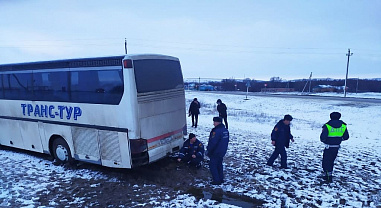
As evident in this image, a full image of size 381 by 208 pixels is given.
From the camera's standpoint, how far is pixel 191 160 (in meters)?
7.39

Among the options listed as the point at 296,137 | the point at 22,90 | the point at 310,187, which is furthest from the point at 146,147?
the point at 296,137

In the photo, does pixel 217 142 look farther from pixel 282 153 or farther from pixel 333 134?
pixel 333 134

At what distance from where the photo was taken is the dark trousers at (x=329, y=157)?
6035 millimetres

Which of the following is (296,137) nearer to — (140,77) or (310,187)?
(310,187)

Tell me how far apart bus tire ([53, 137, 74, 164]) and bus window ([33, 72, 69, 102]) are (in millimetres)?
1368

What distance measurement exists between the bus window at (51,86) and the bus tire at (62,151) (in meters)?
1.37

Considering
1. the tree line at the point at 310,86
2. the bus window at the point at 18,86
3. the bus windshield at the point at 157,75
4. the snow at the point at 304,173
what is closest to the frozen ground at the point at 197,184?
the snow at the point at 304,173

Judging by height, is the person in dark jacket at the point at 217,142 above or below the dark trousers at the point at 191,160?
above

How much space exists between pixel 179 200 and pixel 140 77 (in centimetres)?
309

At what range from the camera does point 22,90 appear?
7.83 meters

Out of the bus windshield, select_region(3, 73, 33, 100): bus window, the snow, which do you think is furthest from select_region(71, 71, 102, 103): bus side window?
the snow

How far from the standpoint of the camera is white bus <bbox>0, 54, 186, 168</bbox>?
592 centimetres

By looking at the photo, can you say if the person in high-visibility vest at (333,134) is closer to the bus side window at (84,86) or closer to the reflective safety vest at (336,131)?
the reflective safety vest at (336,131)

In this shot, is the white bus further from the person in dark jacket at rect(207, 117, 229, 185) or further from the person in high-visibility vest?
the person in high-visibility vest
